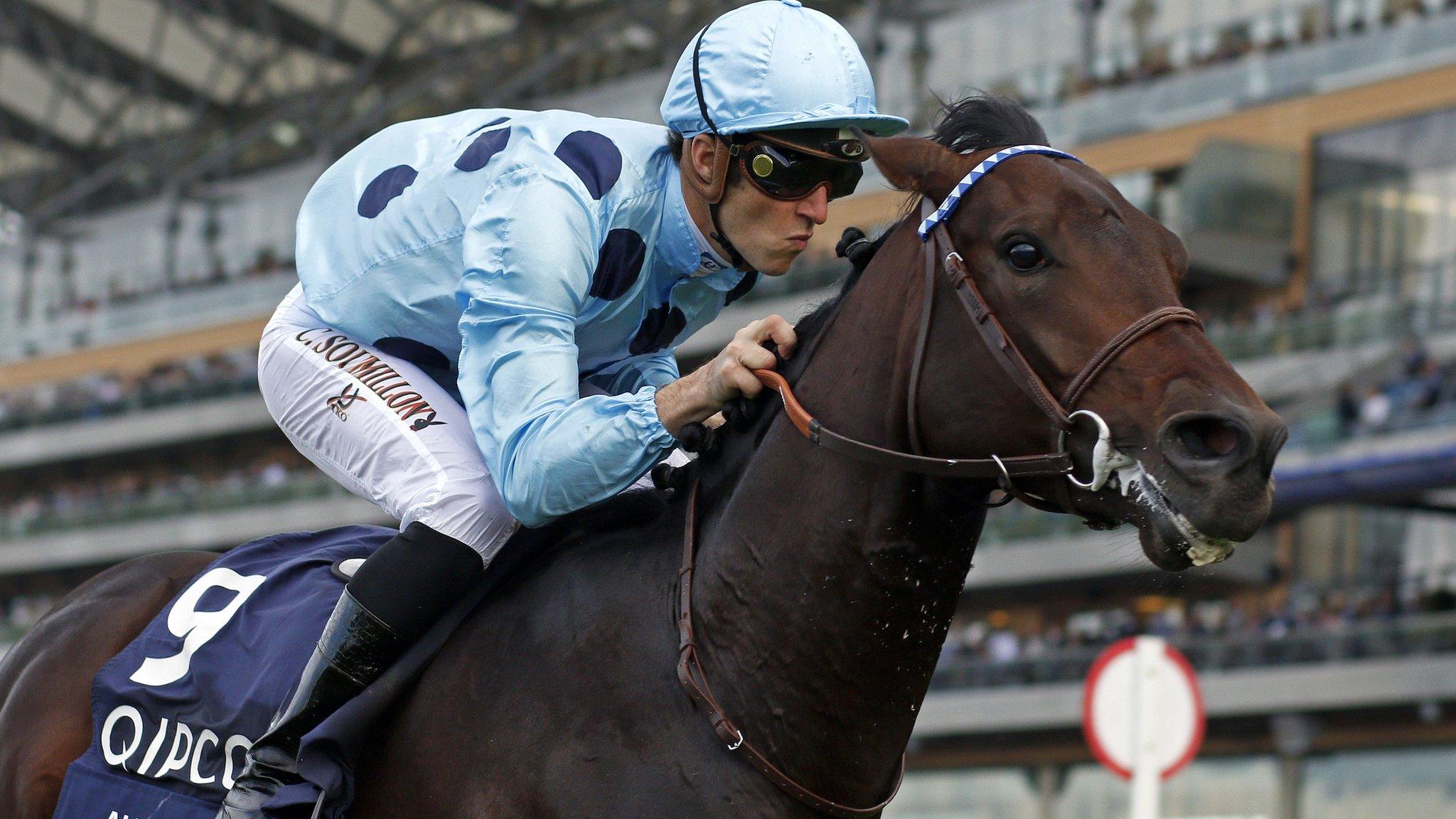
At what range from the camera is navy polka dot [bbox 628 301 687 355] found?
12.1 feet

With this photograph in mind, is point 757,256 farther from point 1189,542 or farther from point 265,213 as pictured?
point 265,213

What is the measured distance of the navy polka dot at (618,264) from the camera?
11.2 ft

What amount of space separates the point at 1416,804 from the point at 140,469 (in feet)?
93.8

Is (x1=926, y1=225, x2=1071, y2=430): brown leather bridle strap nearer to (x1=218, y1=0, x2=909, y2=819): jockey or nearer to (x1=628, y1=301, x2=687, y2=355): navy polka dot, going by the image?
(x1=218, y1=0, x2=909, y2=819): jockey

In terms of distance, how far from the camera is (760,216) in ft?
11.2

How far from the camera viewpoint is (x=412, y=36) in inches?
1690

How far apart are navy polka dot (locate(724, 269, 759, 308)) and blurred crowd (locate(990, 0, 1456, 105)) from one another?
889 inches

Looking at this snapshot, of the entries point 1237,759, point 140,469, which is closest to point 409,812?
point 1237,759

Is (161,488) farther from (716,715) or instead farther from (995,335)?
(995,335)

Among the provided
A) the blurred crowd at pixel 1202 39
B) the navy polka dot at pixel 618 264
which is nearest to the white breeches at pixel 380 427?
the navy polka dot at pixel 618 264

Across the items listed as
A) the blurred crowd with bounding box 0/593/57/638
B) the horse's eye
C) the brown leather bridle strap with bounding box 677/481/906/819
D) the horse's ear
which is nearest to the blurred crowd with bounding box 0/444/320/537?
the blurred crowd with bounding box 0/593/57/638

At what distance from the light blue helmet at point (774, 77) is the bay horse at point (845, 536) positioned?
0.81ft

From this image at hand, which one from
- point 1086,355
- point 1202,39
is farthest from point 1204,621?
point 1086,355

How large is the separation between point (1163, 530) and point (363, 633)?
1.44 meters
